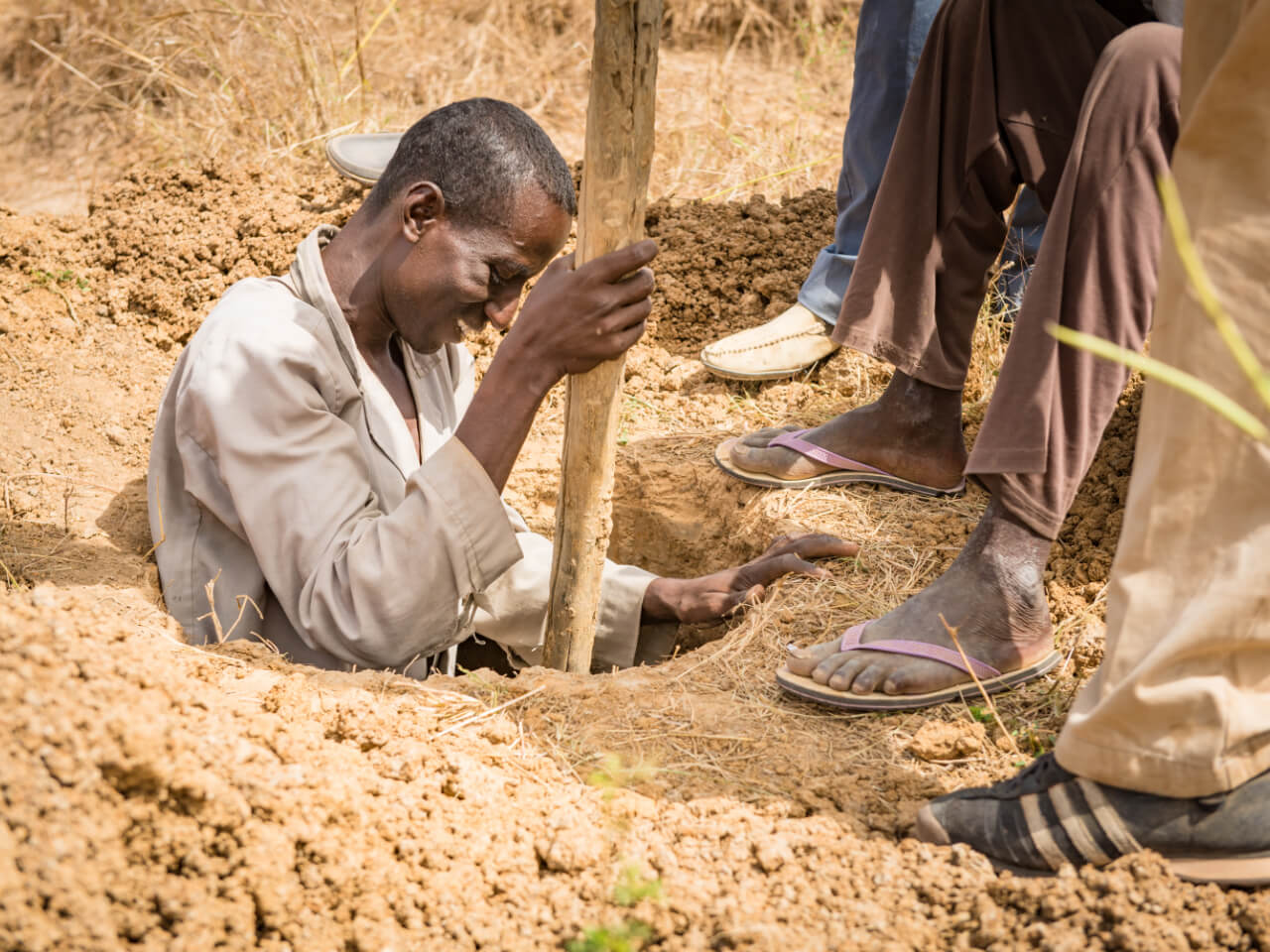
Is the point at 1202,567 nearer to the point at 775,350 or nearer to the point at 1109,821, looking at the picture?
the point at 1109,821

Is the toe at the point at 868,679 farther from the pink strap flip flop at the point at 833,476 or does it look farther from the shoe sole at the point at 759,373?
the shoe sole at the point at 759,373

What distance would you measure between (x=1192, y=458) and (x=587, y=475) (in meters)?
1.16

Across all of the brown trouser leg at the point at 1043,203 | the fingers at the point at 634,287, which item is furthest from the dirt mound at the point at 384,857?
the fingers at the point at 634,287

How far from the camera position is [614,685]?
2.14 meters

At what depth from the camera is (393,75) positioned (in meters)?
6.05

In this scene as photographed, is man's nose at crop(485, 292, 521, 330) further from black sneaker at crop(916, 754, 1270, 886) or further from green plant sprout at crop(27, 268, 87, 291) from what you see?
green plant sprout at crop(27, 268, 87, 291)

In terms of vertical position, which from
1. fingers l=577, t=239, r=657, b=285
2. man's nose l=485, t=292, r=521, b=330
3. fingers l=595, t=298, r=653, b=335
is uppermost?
fingers l=577, t=239, r=657, b=285

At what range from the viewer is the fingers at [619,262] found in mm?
2008

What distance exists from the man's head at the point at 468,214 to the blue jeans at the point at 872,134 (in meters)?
1.09

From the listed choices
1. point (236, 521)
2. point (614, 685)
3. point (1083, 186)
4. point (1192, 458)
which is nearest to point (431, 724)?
point (614, 685)

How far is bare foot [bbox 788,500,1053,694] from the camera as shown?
6.74 ft

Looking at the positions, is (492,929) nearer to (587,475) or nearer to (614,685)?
(614,685)

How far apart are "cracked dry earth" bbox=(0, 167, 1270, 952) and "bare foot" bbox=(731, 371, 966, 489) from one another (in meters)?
0.09

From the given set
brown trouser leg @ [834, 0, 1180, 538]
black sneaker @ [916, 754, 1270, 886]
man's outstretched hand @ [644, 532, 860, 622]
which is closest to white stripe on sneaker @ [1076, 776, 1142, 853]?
black sneaker @ [916, 754, 1270, 886]
